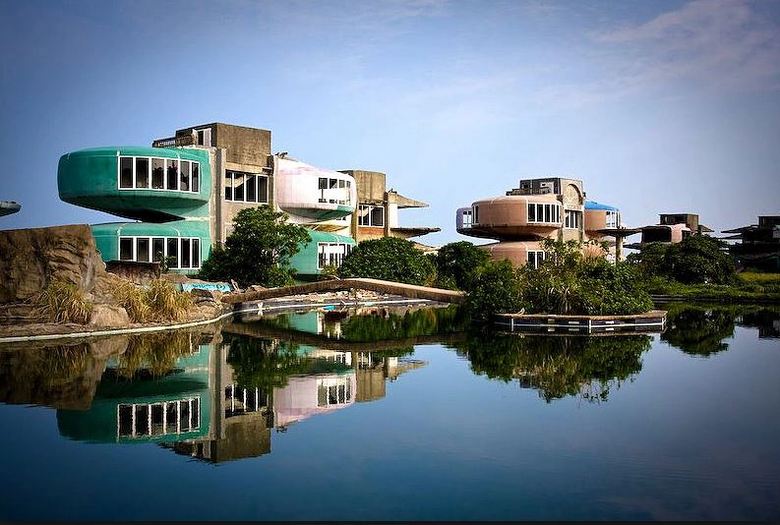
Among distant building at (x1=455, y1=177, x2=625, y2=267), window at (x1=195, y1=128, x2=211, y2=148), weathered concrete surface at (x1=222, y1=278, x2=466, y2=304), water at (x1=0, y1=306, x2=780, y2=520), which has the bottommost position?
water at (x1=0, y1=306, x2=780, y2=520)

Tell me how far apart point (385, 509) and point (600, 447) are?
3.22 m

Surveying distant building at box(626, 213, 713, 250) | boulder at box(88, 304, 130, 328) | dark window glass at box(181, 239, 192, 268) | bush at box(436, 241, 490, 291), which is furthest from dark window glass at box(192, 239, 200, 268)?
distant building at box(626, 213, 713, 250)

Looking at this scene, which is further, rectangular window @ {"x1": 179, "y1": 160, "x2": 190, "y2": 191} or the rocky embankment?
rectangular window @ {"x1": 179, "y1": 160, "x2": 190, "y2": 191}

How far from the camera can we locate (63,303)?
1856 centimetres

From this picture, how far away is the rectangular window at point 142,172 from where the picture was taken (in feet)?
103

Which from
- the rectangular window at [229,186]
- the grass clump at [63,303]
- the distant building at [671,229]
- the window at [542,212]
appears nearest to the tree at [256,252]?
the rectangular window at [229,186]

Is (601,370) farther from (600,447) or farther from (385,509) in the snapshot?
(385,509)

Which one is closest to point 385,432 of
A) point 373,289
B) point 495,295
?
point 495,295

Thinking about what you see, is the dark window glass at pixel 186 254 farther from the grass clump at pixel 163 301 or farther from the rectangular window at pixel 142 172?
the grass clump at pixel 163 301

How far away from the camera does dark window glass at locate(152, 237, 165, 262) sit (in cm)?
3166

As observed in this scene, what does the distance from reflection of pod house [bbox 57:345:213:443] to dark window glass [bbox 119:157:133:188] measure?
720 inches

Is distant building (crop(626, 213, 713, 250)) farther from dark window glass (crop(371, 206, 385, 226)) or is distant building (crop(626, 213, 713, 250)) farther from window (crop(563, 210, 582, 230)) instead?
dark window glass (crop(371, 206, 385, 226))

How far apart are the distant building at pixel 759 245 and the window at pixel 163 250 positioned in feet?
151

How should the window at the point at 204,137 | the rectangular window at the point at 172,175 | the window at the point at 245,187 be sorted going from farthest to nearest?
1. the window at the point at 245,187
2. the window at the point at 204,137
3. the rectangular window at the point at 172,175
